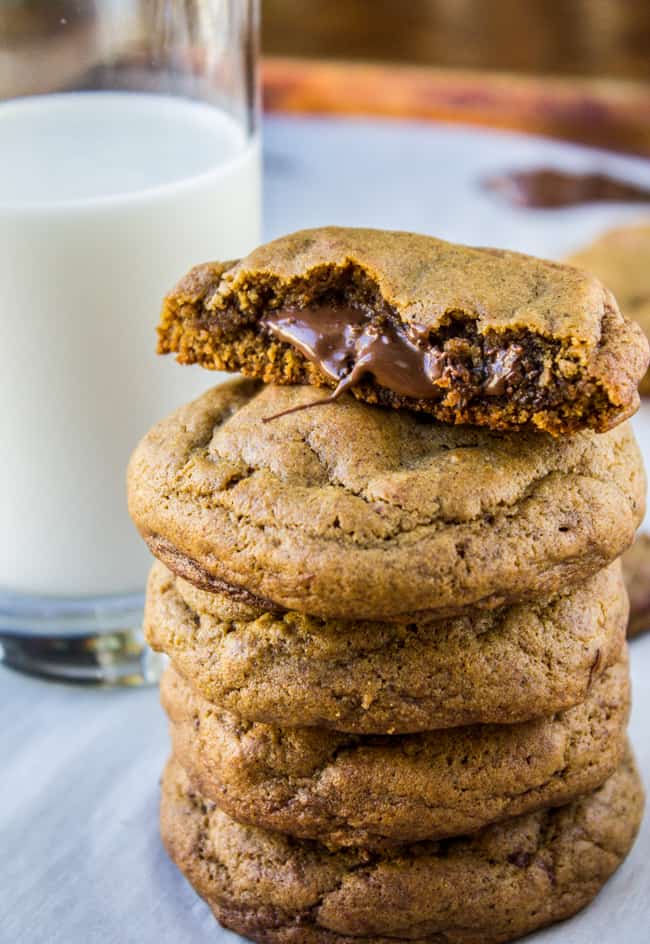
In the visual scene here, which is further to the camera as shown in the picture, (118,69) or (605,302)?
(118,69)

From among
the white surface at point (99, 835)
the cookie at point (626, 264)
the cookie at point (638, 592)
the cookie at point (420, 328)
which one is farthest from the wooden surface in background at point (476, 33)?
the cookie at point (420, 328)

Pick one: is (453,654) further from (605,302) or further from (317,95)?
(317,95)

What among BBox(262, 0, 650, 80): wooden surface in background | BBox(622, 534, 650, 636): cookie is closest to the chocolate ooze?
BBox(622, 534, 650, 636): cookie

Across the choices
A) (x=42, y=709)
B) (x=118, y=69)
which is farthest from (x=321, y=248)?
(x=42, y=709)

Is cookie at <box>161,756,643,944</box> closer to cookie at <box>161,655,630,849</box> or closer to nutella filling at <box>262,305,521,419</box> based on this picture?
cookie at <box>161,655,630,849</box>

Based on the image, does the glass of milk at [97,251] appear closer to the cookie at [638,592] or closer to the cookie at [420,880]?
the cookie at [420,880]

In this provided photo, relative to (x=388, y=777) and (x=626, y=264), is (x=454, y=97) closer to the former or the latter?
(x=626, y=264)
